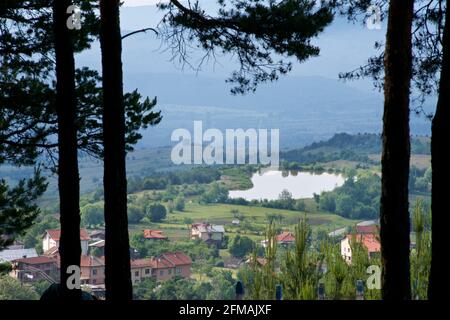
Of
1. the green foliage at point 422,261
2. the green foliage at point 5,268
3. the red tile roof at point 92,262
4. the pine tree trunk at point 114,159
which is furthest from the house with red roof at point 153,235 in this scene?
the pine tree trunk at point 114,159

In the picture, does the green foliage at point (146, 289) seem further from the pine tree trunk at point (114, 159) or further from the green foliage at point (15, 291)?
the pine tree trunk at point (114, 159)

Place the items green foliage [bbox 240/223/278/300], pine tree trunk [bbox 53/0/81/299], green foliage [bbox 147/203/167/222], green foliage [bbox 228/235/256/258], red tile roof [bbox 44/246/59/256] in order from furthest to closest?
green foliage [bbox 147/203/167/222]
green foliage [bbox 228/235/256/258]
red tile roof [bbox 44/246/59/256]
green foliage [bbox 240/223/278/300]
pine tree trunk [bbox 53/0/81/299]

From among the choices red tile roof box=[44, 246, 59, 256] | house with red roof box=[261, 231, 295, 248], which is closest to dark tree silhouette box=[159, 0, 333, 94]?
house with red roof box=[261, 231, 295, 248]

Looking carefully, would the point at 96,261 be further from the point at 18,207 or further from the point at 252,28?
the point at 252,28

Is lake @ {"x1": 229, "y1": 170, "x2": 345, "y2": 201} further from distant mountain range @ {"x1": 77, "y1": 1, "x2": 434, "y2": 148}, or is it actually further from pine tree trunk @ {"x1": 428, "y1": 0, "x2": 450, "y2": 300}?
pine tree trunk @ {"x1": 428, "y1": 0, "x2": 450, "y2": 300}

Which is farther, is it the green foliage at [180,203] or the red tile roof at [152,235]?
the green foliage at [180,203]

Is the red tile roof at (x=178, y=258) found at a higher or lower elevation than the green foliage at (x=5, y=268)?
lower
